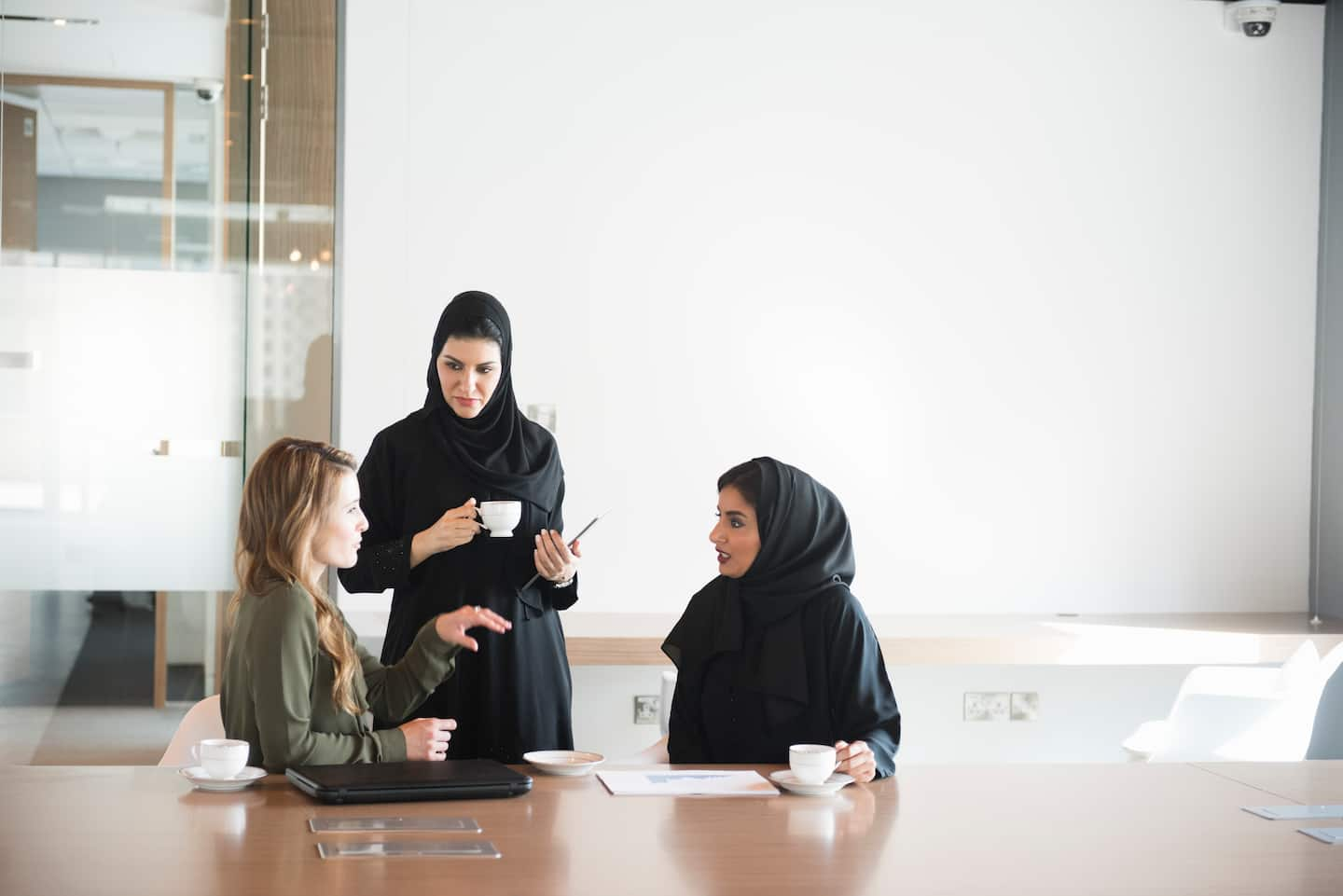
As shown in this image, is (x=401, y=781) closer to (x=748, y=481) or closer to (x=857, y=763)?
(x=857, y=763)

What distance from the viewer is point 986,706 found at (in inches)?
179

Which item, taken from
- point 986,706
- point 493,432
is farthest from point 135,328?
point 986,706

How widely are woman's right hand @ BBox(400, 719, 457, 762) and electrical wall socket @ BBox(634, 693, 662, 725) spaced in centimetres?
211

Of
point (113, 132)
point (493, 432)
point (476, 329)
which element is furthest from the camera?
point (113, 132)

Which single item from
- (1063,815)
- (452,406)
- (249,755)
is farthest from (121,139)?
(1063,815)

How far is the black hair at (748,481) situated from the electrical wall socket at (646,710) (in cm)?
177

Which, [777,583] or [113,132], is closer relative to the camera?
[777,583]

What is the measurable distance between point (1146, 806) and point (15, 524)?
7.96ft

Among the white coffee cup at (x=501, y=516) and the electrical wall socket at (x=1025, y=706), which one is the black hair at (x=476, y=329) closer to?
the white coffee cup at (x=501, y=516)

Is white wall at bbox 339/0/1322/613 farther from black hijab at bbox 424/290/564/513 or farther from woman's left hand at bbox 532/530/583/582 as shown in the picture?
woman's left hand at bbox 532/530/583/582

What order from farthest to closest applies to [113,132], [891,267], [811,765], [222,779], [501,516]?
[891,267]
[113,132]
[501,516]
[811,765]
[222,779]

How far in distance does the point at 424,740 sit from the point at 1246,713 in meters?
2.37

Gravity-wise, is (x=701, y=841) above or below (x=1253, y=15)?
below

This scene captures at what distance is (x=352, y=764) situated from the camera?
6.94 feet
